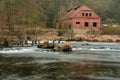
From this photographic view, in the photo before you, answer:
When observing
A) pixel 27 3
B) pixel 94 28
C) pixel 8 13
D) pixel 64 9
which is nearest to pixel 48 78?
pixel 8 13

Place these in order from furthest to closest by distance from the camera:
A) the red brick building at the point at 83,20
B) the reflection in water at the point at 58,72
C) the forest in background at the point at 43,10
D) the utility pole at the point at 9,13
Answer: the red brick building at the point at 83,20
the forest in background at the point at 43,10
the utility pole at the point at 9,13
the reflection in water at the point at 58,72

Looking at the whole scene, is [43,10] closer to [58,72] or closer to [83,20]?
[83,20]

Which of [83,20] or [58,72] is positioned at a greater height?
[83,20]

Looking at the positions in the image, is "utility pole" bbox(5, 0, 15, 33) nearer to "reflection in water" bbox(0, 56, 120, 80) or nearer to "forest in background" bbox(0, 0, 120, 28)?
"forest in background" bbox(0, 0, 120, 28)

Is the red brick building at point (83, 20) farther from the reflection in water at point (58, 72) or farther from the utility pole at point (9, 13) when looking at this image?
the reflection in water at point (58, 72)

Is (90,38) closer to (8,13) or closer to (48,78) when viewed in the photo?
(8,13)

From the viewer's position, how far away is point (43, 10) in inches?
4530

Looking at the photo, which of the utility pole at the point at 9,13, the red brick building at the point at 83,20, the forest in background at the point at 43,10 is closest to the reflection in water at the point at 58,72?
the forest in background at the point at 43,10

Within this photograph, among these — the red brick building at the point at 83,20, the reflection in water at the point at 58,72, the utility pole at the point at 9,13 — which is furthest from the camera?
the red brick building at the point at 83,20

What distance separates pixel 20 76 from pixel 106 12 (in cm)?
10764

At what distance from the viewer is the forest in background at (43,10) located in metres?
80.6

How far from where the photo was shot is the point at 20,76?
2395 centimetres

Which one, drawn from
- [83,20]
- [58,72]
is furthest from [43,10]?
[58,72]

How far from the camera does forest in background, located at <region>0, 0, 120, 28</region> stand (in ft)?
264
